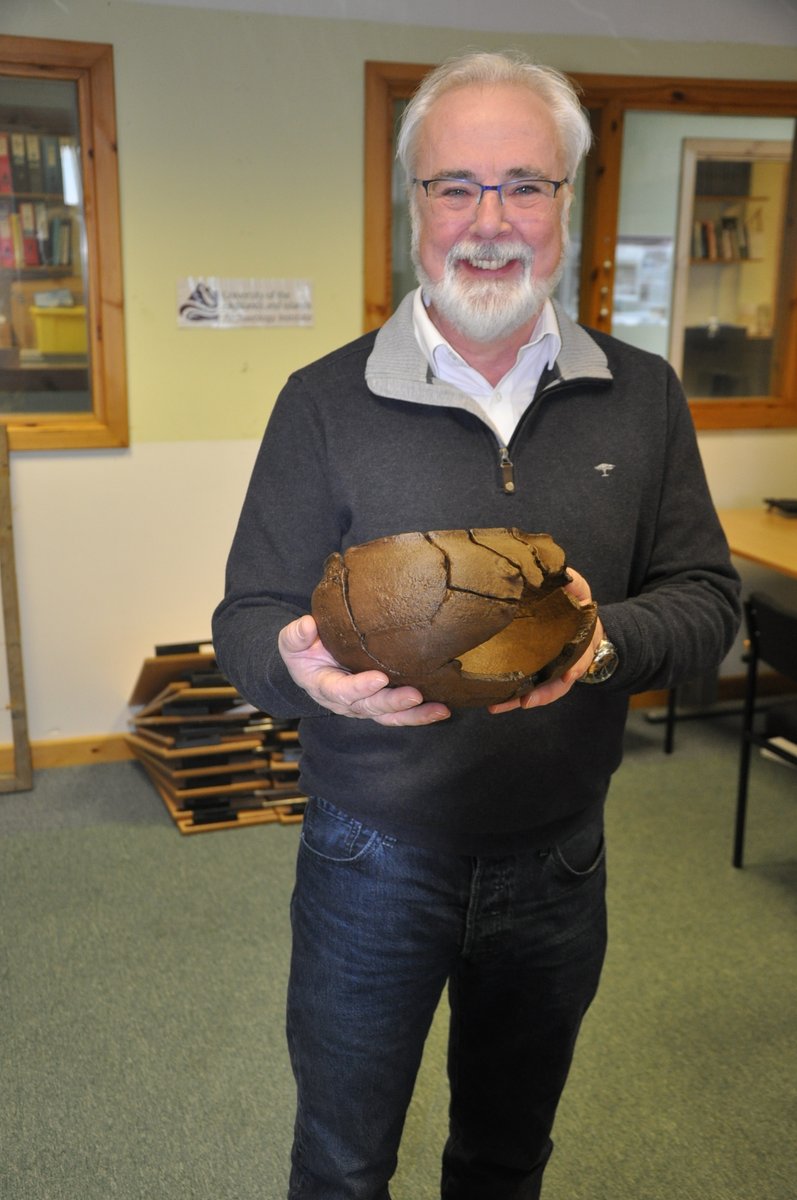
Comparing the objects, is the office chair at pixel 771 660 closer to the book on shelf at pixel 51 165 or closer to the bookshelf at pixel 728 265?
the bookshelf at pixel 728 265

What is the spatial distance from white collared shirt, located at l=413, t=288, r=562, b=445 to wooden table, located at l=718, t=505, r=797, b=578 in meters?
1.54

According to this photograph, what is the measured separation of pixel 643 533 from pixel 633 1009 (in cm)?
143

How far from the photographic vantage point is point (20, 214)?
10.7 ft

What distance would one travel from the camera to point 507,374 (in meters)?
1.28

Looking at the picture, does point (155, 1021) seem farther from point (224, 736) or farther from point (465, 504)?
point (465, 504)

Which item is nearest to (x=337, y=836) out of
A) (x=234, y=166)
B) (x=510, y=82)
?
(x=510, y=82)

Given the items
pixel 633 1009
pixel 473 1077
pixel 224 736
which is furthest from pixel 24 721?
pixel 473 1077

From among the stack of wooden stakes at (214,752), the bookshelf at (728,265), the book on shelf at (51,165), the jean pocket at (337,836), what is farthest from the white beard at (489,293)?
the bookshelf at (728,265)

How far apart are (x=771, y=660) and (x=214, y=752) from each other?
1634 mm

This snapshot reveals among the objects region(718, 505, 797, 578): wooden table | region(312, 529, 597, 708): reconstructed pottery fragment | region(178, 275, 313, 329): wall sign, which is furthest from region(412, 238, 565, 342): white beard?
region(178, 275, 313, 329): wall sign

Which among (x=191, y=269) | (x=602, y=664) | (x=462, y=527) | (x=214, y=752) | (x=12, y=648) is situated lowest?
(x=214, y=752)

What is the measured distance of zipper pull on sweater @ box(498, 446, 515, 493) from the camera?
1.20 metres

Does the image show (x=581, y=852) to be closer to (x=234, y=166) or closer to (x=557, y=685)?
(x=557, y=685)

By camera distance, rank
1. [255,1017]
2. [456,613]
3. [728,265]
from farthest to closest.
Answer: [728,265]
[255,1017]
[456,613]
